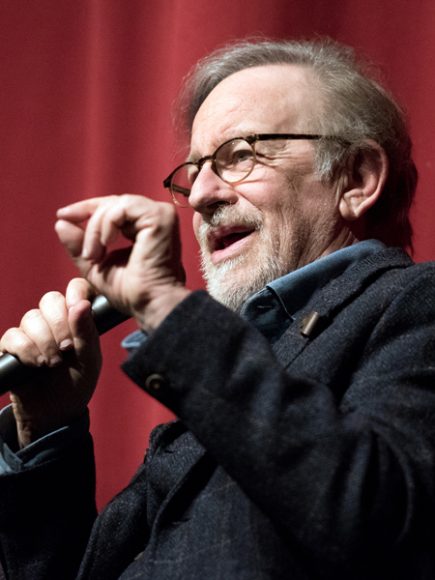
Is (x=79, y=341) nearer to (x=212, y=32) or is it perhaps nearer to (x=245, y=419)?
(x=245, y=419)

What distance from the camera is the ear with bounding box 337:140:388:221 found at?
124 cm

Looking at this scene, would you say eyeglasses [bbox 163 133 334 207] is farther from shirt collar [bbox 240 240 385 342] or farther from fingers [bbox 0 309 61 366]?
fingers [bbox 0 309 61 366]

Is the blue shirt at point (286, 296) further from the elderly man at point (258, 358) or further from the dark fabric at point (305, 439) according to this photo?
the dark fabric at point (305, 439)

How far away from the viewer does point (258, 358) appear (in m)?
0.76

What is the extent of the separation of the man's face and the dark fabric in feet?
0.70

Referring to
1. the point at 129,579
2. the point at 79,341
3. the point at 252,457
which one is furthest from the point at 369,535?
the point at 79,341

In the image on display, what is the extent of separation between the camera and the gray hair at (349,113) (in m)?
1.24

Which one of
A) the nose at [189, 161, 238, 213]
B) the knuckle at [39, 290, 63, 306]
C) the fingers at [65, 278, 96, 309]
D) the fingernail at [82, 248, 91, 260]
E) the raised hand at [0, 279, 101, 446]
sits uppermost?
the fingernail at [82, 248, 91, 260]

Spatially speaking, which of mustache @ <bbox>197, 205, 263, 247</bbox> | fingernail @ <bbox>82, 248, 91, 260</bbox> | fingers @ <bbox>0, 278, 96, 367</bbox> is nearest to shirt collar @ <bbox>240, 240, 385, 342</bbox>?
mustache @ <bbox>197, 205, 263, 247</bbox>

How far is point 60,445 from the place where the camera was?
46.5 inches

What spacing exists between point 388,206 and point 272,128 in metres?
0.24

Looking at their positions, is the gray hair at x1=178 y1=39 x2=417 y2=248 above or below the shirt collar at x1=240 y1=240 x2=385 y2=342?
above

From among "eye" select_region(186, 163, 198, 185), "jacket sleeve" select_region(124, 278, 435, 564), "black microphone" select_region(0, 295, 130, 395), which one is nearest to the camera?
"jacket sleeve" select_region(124, 278, 435, 564)

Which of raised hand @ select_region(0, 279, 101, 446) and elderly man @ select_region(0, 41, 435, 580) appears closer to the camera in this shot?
elderly man @ select_region(0, 41, 435, 580)
